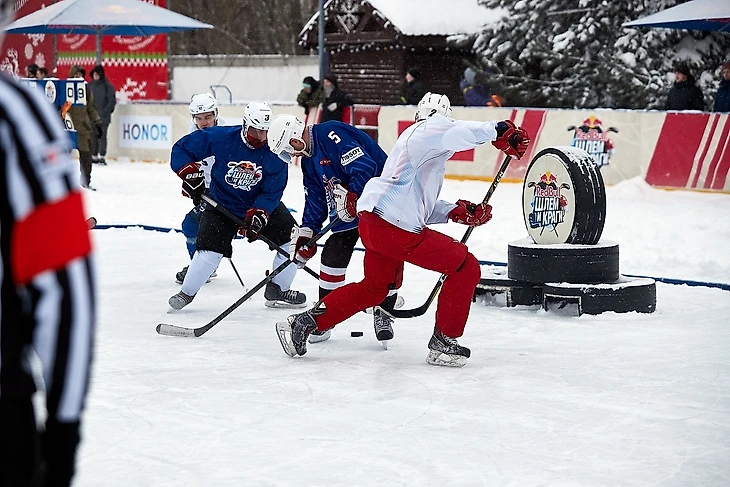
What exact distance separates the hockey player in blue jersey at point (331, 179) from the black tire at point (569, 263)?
999 mm

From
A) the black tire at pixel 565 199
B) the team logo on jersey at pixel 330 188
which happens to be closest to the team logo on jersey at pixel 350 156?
the team logo on jersey at pixel 330 188

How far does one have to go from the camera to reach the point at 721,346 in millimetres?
5082

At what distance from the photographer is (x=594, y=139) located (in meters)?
11.8

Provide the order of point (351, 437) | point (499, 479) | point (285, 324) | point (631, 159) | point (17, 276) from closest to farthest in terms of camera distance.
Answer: point (17, 276)
point (499, 479)
point (351, 437)
point (285, 324)
point (631, 159)

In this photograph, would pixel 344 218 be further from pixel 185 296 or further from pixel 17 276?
pixel 17 276

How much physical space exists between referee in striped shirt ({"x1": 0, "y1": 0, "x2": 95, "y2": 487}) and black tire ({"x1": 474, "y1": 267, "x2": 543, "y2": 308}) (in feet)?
15.3

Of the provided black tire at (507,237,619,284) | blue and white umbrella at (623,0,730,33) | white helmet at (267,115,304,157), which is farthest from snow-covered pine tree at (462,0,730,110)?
white helmet at (267,115,304,157)

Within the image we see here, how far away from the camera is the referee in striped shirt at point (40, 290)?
4.49ft

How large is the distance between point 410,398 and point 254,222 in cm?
184

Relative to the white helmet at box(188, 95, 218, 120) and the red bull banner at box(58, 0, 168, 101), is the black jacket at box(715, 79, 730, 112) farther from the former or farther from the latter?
the red bull banner at box(58, 0, 168, 101)

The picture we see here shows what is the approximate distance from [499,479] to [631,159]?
8.84m

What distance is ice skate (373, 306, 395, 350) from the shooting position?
16.7ft

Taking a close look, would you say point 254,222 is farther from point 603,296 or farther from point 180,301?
point 603,296

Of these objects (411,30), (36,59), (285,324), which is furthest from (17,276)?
(36,59)
